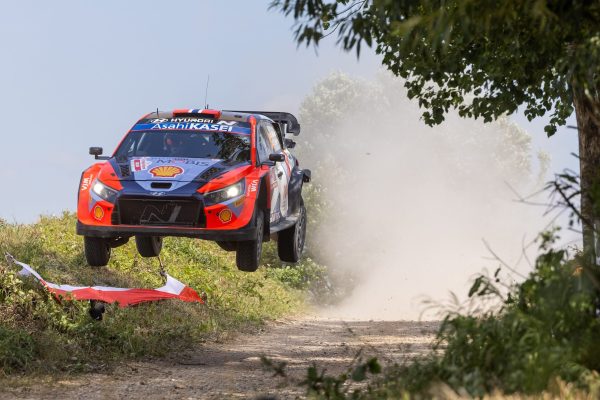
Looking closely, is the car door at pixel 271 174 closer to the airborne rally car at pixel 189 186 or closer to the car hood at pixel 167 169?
the airborne rally car at pixel 189 186

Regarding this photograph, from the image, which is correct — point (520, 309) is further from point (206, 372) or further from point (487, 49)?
point (487, 49)

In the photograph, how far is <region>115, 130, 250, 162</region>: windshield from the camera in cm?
1393

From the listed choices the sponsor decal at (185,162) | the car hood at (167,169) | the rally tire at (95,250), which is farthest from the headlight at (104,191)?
the rally tire at (95,250)

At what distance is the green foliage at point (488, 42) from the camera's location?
7.00 m

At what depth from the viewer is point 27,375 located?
12.1 m

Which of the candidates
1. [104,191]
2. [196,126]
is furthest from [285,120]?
[104,191]

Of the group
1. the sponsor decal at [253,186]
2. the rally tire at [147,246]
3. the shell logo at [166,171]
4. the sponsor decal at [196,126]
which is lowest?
the rally tire at [147,246]

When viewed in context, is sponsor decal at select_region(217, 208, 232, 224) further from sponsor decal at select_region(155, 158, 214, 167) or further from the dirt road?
the dirt road

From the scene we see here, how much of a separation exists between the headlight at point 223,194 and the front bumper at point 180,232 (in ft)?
1.34

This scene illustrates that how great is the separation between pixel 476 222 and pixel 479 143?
5921 mm

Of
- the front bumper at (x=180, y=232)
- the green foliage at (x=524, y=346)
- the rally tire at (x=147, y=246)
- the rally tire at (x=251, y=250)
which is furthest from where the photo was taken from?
the rally tire at (x=147, y=246)

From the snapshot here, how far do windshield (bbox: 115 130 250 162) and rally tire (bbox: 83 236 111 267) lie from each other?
1.29 m

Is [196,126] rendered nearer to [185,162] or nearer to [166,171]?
[185,162]

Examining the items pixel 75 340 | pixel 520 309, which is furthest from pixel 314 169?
pixel 520 309
